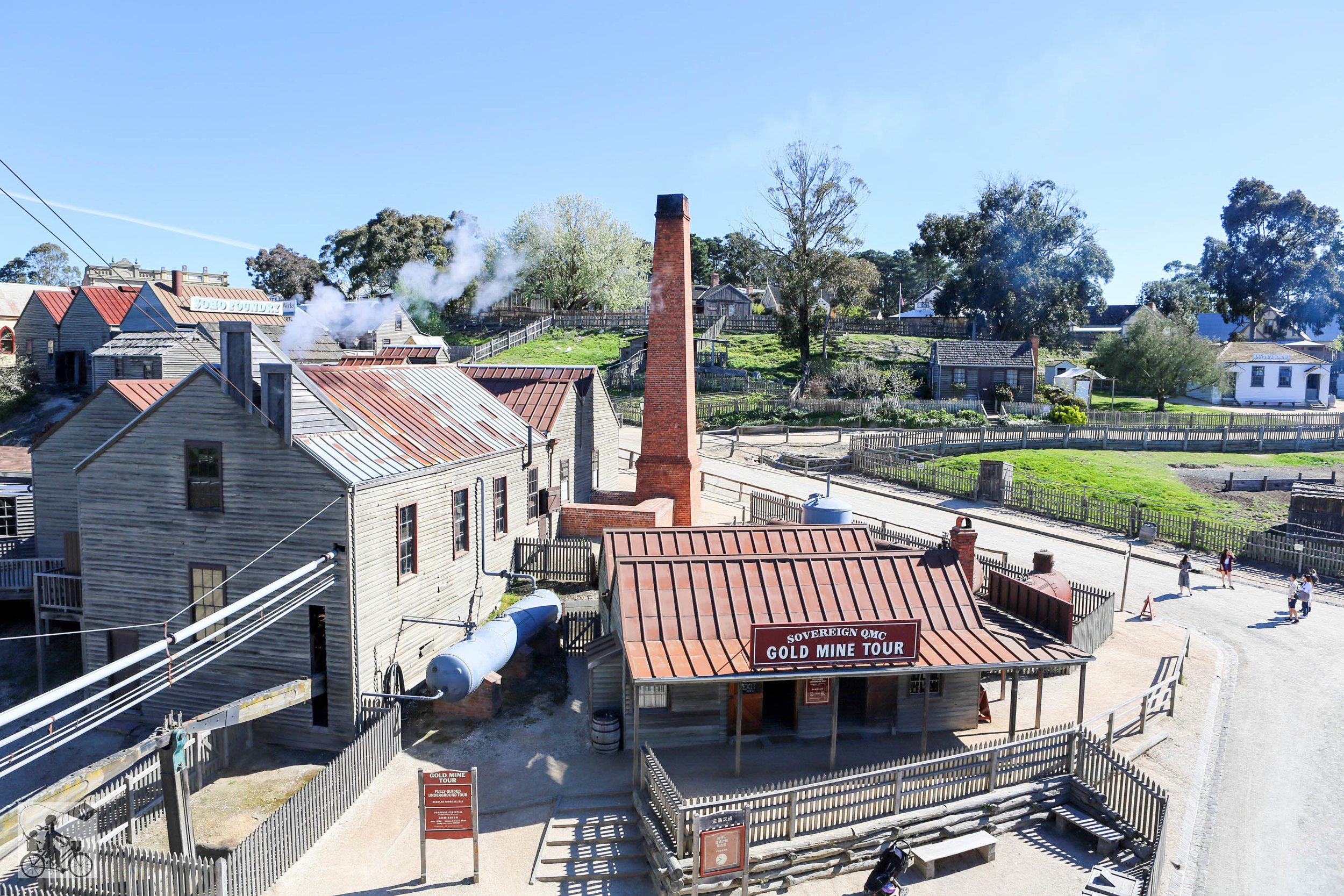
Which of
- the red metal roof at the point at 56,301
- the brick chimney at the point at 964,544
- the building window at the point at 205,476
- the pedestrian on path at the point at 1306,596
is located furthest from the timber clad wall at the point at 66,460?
the pedestrian on path at the point at 1306,596

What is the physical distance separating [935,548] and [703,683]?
614 cm

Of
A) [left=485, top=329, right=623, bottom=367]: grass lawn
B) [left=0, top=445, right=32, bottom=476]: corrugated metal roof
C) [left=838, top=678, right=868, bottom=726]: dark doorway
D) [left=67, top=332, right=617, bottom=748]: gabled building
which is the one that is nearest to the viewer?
[left=67, top=332, right=617, bottom=748]: gabled building

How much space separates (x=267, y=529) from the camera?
18.0 metres

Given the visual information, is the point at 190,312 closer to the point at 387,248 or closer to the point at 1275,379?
the point at 387,248

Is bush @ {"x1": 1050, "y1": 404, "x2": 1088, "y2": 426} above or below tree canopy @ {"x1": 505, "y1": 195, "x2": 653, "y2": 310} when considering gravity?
below

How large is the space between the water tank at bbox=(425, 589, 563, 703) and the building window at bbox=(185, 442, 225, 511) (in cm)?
569

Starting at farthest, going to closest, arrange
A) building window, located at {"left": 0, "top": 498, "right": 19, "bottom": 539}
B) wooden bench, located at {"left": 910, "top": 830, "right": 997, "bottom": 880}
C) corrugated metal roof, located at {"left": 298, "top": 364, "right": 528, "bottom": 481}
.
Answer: building window, located at {"left": 0, "top": 498, "right": 19, "bottom": 539}
corrugated metal roof, located at {"left": 298, "top": 364, "right": 528, "bottom": 481}
wooden bench, located at {"left": 910, "top": 830, "right": 997, "bottom": 880}

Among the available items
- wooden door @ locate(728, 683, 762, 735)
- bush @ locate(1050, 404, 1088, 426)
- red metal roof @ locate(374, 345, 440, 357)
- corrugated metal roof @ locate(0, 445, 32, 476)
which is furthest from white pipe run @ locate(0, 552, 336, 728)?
bush @ locate(1050, 404, 1088, 426)

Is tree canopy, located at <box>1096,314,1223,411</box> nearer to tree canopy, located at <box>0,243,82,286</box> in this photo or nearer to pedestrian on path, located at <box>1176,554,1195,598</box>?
pedestrian on path, located at <box>1176,554,1195,598</box>

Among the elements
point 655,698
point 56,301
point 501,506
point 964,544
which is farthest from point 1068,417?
point 56,301

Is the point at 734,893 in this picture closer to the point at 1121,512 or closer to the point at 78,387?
the point at 1121,512

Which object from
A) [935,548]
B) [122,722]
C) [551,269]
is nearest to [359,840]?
[122,722]

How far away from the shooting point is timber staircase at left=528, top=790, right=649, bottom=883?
13.9 metres

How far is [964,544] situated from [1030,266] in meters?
65.0
